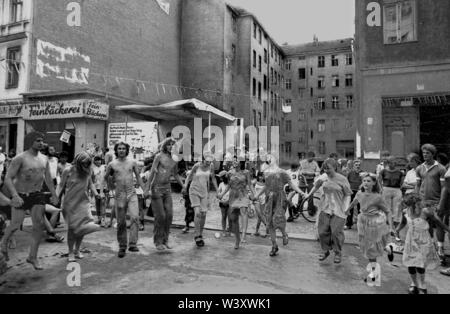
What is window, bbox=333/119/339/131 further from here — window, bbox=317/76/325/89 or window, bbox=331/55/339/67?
window, bbox=331/55/339/67

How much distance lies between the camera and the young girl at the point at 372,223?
519cm

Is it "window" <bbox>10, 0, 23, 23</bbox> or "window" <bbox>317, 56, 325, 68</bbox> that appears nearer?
"window" <bbox>10, 0, 23, 23</bbox>

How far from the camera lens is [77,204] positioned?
18.6ft

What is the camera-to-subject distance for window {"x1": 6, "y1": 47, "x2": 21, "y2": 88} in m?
20.7

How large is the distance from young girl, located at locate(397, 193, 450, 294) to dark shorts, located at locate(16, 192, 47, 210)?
5267mm

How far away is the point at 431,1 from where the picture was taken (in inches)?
549

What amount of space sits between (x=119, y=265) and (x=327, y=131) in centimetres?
4732

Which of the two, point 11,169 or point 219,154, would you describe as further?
point 219,154

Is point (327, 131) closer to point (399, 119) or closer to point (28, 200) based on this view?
point (399, 119)

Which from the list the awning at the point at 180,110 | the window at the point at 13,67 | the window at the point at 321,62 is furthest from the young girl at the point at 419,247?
the window at the point at 321,62

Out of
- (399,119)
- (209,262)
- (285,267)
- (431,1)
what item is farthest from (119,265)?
(431,1)

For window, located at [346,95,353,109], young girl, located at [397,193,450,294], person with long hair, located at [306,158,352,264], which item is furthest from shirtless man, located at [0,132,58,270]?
window, located at [346,95,353,109]

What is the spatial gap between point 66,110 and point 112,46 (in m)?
7.89

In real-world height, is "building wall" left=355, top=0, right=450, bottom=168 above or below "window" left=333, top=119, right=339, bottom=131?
below
